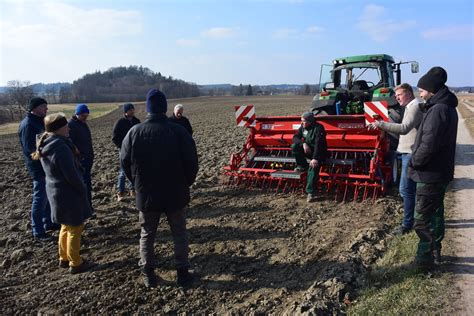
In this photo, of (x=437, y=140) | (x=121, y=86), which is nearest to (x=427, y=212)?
(x=437, y=140)

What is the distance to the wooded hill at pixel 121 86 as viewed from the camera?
80.5m

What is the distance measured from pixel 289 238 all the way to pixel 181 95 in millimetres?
86730

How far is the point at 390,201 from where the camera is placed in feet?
19.6

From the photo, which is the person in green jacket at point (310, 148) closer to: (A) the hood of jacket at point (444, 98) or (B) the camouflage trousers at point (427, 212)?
(B) the camouflage trousers at point (427, 212)

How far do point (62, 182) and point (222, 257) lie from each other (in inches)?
76.2

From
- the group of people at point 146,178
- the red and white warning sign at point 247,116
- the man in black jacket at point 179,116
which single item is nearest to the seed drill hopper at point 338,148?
the red and white warning sign at point 247,116

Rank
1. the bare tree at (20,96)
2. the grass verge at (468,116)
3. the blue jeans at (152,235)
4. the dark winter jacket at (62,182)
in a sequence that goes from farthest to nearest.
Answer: the bare tree at (20,96) < the grass verge at (468,116) < the dark winter jacket at (62,182) < the blue jeans at (152,235)

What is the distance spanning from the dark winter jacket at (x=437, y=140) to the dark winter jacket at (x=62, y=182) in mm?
3428

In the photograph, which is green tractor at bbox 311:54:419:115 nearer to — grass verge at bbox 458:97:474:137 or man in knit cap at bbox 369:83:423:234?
man in knit cap at bbox 369:83:423:234

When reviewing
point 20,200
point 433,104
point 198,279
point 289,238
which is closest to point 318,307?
point 198,279

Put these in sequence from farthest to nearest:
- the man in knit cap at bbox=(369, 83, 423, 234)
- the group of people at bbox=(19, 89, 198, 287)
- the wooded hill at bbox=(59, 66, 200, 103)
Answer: the wooded hill at bbox=(59, 66, 200, 103)
the man in knit cap at bbox=(369, 83, 423, 234)
the group of people at bbox=(19, 89, 198, 287)

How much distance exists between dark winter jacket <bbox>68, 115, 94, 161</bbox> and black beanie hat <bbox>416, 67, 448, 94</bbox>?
4.50 meters

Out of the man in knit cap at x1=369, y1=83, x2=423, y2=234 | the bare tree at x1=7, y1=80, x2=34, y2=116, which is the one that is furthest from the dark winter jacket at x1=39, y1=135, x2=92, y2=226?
the bare tree at x1=7, y1=80, x2=34, y2=116

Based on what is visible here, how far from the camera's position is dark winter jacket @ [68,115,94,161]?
18.5 ft
